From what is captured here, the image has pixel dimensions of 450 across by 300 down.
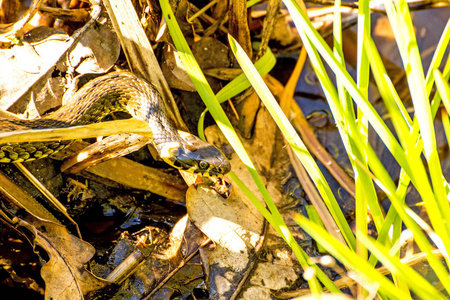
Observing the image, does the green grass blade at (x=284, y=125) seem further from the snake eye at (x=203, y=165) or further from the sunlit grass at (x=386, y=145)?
the snake eye at (x=203, y=165)

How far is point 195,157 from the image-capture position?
3262 millimetres

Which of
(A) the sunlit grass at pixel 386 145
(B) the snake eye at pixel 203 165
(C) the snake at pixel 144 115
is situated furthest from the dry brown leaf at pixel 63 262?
(A) the sunlit grass at pixel 386 145

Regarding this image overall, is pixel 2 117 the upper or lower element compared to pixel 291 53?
lower

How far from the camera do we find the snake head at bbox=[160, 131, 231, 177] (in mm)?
3145

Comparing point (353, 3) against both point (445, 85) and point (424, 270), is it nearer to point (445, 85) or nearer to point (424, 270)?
point (445, 85)

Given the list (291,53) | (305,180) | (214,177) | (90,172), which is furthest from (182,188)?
(291,53)

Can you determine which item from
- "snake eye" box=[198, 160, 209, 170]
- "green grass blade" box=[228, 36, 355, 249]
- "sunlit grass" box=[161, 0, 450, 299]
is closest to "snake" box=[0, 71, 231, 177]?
"snake eye" box=[198, 160, 209, 170]

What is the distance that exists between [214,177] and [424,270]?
5.93 feet

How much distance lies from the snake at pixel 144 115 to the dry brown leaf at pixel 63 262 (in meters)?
0.65

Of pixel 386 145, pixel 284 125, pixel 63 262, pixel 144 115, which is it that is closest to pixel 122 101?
pixel 144 115

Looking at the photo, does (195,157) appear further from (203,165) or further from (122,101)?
(122,101)

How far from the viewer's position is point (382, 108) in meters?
3.86

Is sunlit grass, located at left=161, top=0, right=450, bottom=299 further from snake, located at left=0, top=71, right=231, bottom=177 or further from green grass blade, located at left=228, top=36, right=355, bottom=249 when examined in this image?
snake, located at left=0, top=71, right=231, bottom=177

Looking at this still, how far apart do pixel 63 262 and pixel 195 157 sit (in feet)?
4.27
